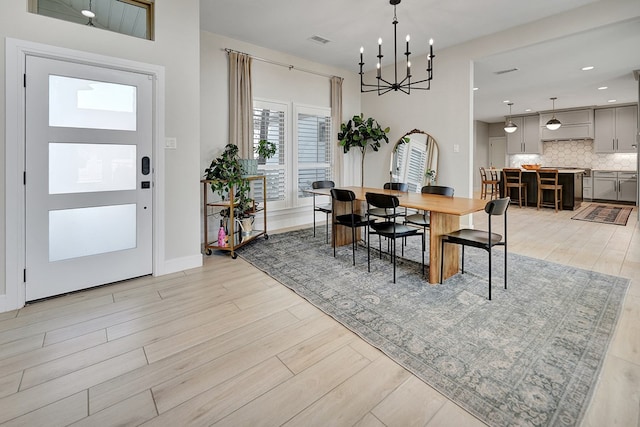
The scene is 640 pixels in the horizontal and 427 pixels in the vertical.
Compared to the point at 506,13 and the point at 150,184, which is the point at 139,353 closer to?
the point at 150,184

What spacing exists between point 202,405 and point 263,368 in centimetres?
37

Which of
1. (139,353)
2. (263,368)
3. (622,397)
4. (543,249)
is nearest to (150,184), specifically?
(139,353)

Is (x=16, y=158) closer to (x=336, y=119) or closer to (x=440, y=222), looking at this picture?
(x=440, y=222)

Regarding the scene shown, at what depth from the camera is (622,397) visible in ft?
5.14

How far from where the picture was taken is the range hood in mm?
9430

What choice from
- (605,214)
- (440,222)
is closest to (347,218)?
(440,222)

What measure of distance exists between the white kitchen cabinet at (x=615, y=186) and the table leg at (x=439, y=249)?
8.95 meters

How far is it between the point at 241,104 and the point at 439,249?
140 inches

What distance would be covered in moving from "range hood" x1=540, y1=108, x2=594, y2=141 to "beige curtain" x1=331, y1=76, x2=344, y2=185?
25.5 feet

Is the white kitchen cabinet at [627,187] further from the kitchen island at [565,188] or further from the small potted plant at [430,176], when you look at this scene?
the small potted plant at [430,176]

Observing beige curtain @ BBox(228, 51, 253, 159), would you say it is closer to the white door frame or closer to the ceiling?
the ceiling

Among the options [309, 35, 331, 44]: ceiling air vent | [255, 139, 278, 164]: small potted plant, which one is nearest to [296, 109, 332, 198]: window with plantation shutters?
[255, 139, 278, 164]: small potted plant

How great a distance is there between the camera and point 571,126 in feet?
31.8

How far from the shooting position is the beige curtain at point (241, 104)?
4.75 m
